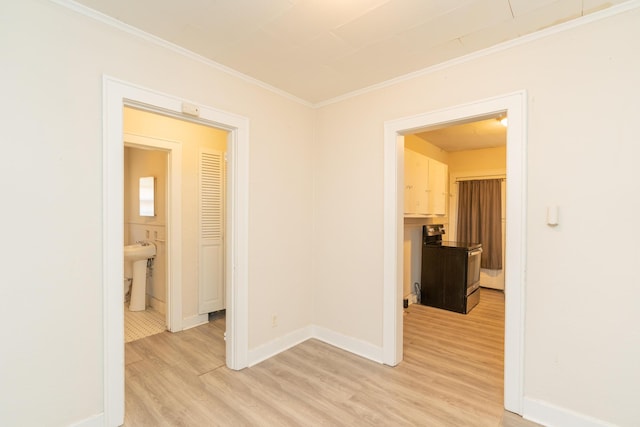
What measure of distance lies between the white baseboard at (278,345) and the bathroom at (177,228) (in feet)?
4.25

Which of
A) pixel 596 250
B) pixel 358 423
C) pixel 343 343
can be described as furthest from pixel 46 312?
pixel 596 250

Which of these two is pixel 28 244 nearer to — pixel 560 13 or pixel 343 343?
pixel 343 343

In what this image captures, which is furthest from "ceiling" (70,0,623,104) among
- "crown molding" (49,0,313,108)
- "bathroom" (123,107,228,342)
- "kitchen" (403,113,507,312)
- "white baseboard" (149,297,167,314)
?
"white baseboard" (149,297,167,314)

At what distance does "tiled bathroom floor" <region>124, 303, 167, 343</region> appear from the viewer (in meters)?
3.42

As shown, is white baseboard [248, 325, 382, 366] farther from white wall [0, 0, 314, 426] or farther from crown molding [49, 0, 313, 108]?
crown molding [49, 0, 313, 108]

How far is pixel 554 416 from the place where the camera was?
1973 mm

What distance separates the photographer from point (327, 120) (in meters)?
3.37

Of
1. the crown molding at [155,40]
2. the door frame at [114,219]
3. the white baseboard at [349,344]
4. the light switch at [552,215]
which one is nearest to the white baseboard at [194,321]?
the white baseboard at [349,344]

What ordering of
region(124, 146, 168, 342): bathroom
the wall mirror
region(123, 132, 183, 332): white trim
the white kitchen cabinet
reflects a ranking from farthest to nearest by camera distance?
the white kitchen cabinet < the wall mirror < region(124, 146, 168, 342): bathroom < region(123, 132, 183, 332): white trim

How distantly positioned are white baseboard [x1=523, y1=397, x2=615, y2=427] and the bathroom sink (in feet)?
14.1

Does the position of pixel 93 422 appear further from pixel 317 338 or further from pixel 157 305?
pixel 157 305

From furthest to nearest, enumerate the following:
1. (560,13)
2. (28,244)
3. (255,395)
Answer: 1. (255,395)
2. (560,13)
3. (28,244)

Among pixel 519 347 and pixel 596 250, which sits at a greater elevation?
pixel 596 250

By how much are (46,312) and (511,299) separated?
118 inches
